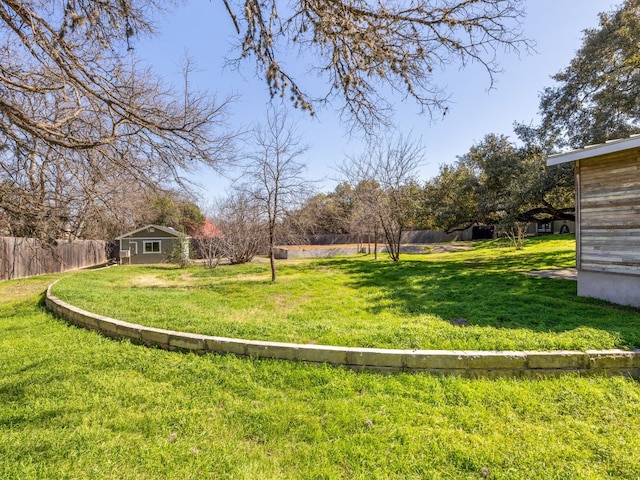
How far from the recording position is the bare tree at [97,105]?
9.74ft

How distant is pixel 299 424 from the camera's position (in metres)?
2.38

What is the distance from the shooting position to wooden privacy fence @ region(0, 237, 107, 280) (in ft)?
40.6

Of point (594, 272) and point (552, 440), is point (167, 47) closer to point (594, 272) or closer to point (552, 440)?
point (552, 440)

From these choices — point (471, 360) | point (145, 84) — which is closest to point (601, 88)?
point (471, 360)

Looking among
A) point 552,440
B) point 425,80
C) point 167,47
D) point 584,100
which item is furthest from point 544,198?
point 167,47

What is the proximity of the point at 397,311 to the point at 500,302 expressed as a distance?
1.87 meters

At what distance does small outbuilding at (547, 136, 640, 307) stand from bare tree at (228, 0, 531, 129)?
4.37 m

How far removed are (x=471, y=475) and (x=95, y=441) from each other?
7.88ft

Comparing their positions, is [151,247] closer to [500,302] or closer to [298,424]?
[500,302]

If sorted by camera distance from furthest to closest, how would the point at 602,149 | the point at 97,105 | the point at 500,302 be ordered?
the point at 602,149
the point at 500,302
the point at 97,105

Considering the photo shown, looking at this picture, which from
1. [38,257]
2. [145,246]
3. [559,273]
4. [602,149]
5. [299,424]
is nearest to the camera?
[299,424]

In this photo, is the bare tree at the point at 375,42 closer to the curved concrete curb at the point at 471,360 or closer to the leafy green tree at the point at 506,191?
the curved concrete curb at the point at 471,360

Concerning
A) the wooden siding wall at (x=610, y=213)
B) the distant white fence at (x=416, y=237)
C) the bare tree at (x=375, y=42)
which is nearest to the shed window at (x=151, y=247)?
the distant white fence at (x=416, y=237)

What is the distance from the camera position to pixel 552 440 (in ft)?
Answer: 7.11
